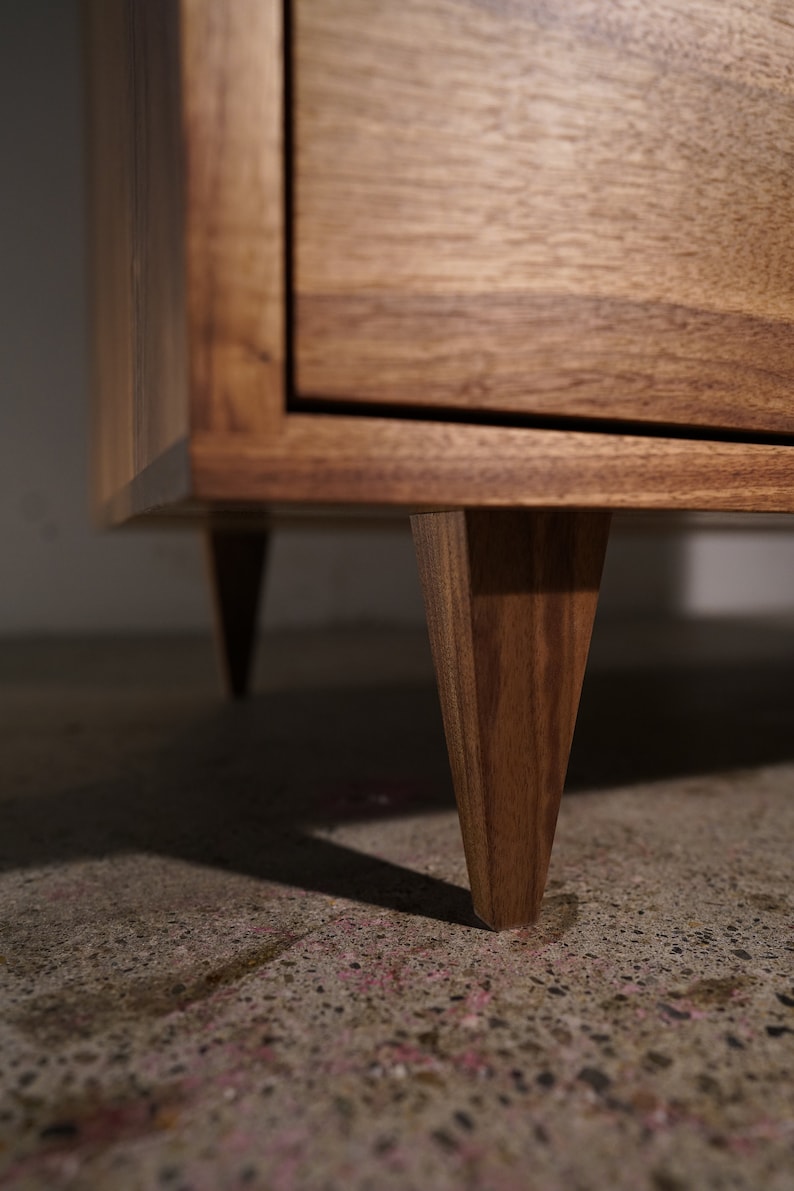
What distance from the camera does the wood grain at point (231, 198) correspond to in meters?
0.31

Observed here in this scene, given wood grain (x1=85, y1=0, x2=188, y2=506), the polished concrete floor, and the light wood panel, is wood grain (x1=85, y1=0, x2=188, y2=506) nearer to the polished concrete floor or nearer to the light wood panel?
the light wood panel

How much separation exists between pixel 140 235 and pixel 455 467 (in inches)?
10.3

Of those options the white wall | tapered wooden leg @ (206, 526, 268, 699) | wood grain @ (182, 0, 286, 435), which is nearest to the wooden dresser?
wood grain @ (182, 0, 286, 435)

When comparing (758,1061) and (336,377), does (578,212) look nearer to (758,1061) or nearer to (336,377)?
→ (336,377)

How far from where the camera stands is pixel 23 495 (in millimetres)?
1789

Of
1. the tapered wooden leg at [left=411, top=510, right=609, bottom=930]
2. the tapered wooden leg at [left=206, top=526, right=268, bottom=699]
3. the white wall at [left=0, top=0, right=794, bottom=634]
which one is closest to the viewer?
the tapered wooden leg at [left=411, top=510, right=609, bottom=930]

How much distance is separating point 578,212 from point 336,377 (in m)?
0.14

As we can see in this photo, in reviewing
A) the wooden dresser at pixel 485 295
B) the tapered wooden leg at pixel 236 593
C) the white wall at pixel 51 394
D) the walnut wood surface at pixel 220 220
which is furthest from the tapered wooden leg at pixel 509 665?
the white wall at pixel 51 394

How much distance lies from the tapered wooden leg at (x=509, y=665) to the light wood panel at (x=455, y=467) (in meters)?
0.03

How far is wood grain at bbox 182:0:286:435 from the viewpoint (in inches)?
12.0

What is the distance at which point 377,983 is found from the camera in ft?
1.22

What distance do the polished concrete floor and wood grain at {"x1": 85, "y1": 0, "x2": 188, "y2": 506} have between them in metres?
0.23

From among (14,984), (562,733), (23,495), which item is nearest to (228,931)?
(14,984)

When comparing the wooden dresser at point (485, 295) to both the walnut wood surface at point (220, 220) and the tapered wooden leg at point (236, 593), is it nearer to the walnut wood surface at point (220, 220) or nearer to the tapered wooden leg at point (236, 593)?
the walnut wood surface at point (220, 220)
